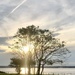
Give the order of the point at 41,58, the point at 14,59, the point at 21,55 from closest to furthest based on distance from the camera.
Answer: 1. the point at 41,58
2. the point at 21,55
3. the point at 14,59

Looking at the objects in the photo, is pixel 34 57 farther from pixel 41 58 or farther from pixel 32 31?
pixel 32 31

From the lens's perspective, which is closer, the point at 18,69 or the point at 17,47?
the point at 17,47

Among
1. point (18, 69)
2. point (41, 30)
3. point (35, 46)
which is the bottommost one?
point (18, 69)

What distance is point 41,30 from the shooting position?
8044 centimetres

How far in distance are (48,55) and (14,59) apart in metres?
18.6

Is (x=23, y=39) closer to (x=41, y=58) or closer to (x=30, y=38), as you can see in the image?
(x=30, y=38)

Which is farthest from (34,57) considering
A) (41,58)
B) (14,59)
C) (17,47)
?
(14,59)

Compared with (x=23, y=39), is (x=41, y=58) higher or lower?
lower

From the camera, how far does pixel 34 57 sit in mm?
80250

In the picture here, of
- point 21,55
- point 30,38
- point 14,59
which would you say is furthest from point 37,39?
point 14,59

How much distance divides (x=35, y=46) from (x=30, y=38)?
3.00m

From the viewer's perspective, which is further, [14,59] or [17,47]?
[14,59]

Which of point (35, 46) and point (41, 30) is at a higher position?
point (41, 30)

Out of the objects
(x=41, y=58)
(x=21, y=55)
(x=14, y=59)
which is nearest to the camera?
(x=41, y=58)
